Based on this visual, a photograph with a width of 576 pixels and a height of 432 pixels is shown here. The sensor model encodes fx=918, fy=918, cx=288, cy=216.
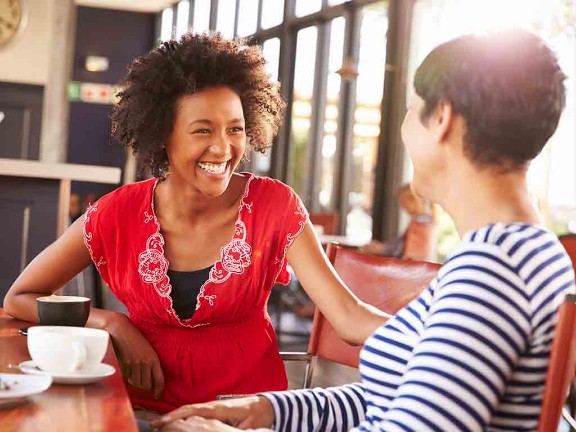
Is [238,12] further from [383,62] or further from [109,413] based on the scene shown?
[109,413]

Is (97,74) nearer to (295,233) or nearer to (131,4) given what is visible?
(131,4)

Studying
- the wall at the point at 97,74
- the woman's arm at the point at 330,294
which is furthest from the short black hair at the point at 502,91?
the wall at the point at 97,74

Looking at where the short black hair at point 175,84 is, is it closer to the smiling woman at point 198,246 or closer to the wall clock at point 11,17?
the smiling woman at point 198,246

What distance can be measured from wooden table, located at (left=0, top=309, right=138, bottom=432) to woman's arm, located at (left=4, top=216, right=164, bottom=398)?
0.37 meters

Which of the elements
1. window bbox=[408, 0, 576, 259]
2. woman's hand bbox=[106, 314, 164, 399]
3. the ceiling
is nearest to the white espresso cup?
woman's hand bbox=[106, 314, 164, 399]

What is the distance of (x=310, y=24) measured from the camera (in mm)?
8562

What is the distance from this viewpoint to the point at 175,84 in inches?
78.7

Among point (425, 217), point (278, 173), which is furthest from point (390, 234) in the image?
point (278, 173)

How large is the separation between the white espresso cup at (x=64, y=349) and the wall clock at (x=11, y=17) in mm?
8342

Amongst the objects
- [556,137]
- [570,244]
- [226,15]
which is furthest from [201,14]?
[570,244]

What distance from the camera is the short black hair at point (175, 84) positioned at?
2004mm

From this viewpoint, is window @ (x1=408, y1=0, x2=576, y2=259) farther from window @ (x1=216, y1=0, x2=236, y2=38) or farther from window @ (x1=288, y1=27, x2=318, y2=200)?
window @ (x1=216, y1=0, x2=236, y2=38)

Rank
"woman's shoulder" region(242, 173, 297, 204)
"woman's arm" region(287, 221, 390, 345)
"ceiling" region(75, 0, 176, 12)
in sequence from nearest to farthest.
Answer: "woman's arm" region(287, 221, 390, 345)
"woman's shoulder" region(242, 173, 297, 204)
"ceiling" region(75, 0, 176, 12)

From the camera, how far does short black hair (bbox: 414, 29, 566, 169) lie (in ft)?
3.47
